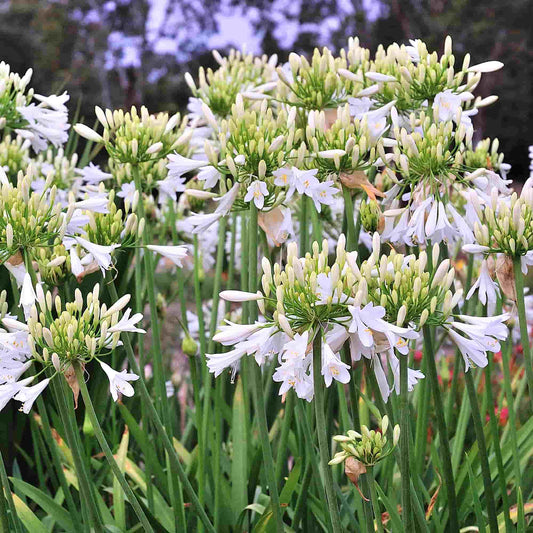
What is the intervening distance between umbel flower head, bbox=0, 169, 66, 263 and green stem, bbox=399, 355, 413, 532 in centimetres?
79

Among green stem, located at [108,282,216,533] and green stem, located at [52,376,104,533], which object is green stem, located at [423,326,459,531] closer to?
green stem, located at [108,282,216,533]

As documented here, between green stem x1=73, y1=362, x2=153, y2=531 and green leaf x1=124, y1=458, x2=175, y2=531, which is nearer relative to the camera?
green stem x1=73, y1=362, x2=153, y2=531

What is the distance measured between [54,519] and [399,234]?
4.45ft

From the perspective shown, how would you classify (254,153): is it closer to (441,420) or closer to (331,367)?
(331,367)

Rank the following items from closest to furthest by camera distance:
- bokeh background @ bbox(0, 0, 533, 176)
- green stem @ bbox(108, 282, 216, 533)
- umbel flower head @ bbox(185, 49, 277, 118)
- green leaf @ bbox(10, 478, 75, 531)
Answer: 1. green stem @ bbox(108, 282, 216, 533)
2. green leaf @ bbox(10, 478, 75, 531)
3. umbel flower head @ bbox(185, 49, 277, 118)
4. bokeh background @ bbox(0, 0, 533, 176)

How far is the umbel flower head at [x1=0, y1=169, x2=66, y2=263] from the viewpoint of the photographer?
5.34ft

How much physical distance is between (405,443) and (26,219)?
95 cm

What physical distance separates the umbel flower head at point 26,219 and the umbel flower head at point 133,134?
47 cm

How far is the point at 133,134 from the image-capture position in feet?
7.02

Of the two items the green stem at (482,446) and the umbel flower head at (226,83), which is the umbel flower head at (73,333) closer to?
the green stem at (482,446)

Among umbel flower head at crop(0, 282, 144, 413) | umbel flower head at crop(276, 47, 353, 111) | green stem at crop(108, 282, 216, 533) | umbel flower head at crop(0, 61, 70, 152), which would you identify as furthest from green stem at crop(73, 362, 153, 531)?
umbel flower head at crop(0, 61, 70, 152)

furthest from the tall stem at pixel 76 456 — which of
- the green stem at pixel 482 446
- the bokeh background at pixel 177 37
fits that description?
the bokeh background at pixel 177 37

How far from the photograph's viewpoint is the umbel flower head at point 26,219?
1629mm

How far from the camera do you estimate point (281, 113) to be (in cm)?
188
